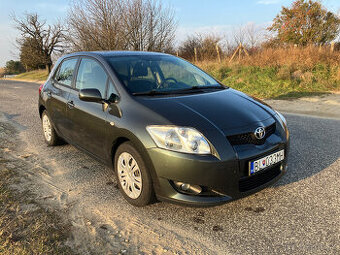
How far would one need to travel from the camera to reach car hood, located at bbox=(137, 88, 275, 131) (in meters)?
2.60

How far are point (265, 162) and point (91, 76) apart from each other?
2366mm

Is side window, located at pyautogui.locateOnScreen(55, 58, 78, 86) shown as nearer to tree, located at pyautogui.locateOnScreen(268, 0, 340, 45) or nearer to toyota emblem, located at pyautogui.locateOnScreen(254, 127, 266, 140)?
→ toyota emblem, located at pyautogui.locateOnScreen(254, 127, 266, 140)

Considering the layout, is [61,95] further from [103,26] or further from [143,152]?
[103,26]

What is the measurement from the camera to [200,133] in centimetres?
247

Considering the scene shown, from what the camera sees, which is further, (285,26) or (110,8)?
(285,26)

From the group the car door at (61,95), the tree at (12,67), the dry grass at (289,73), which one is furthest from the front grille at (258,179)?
the tree at (12,67)

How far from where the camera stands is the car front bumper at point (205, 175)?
2.40 m

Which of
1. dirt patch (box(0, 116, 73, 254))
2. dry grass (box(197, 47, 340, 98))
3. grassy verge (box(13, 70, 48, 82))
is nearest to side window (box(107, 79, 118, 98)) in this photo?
dirt patch (box(0, 116, 73, 254))

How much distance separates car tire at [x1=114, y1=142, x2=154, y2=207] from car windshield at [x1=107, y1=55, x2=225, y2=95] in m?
0.68

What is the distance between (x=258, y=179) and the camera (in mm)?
2660

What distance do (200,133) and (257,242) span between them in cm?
101

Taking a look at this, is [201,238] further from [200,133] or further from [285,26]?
[285,26]

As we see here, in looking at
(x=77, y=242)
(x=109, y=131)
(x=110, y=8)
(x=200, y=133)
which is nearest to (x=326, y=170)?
(x=200, y=133)

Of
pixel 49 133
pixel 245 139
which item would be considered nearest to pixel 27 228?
pixel 245 139
